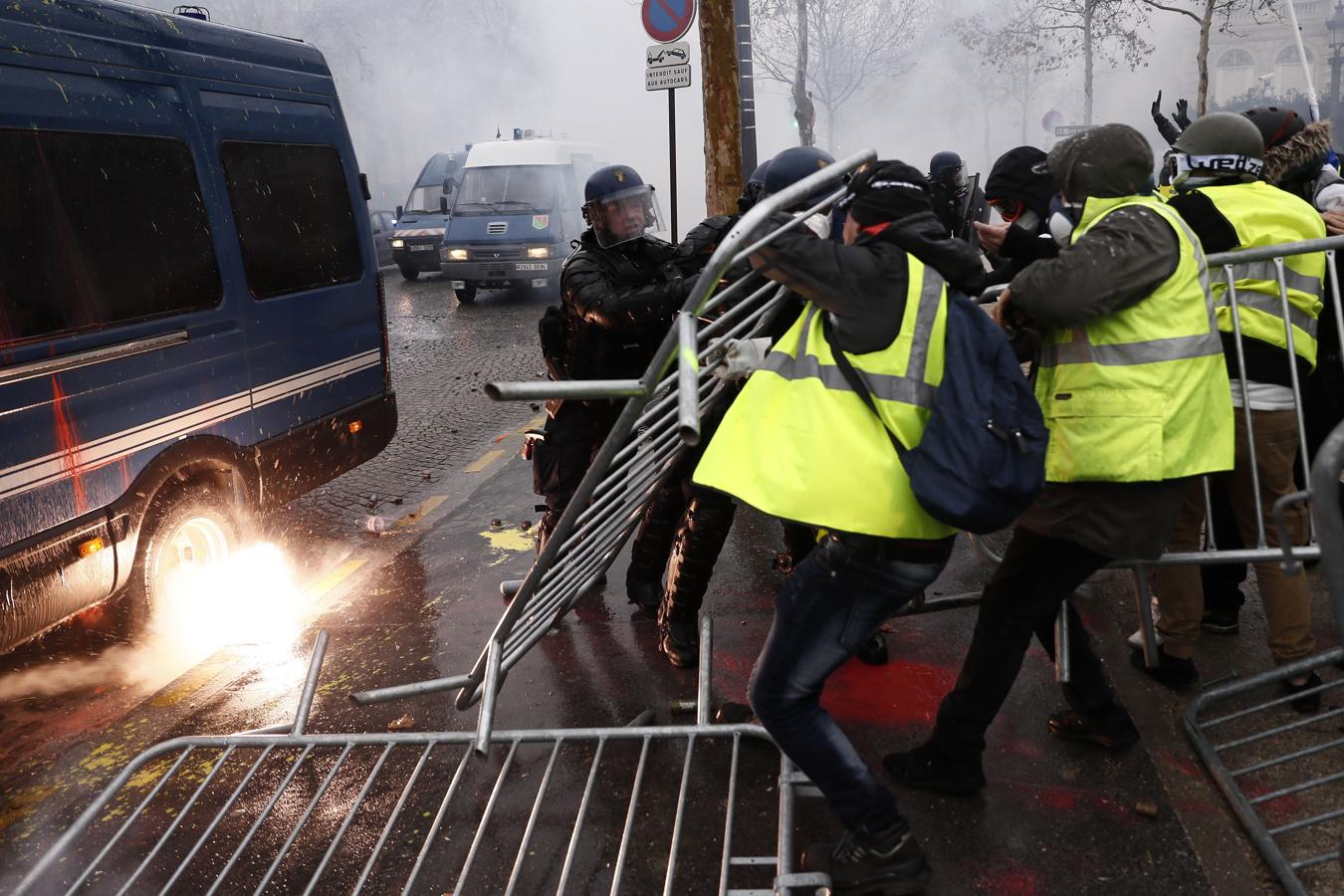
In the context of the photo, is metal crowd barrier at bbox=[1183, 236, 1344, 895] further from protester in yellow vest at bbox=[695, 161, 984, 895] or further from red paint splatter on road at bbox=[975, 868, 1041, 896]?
protester in yellow vest at bbox=[695, 161, 984, 895]

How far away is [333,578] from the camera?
224 inches

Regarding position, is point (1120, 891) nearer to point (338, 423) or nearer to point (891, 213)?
point (891, 213)

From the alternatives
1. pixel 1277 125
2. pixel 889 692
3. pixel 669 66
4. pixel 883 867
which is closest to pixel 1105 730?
pixel 889 692

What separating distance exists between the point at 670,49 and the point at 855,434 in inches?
290

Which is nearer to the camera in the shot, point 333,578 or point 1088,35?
point 333,578

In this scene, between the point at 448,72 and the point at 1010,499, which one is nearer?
the point at 1010,499

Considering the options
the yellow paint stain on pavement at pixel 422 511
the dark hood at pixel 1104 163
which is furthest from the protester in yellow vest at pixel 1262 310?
the yellow paint stain on pavement at pixel 422 511

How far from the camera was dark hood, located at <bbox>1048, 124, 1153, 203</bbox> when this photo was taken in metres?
2.92

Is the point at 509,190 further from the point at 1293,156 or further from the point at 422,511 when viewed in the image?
the point at 1293,156

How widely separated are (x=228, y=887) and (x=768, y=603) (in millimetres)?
2575

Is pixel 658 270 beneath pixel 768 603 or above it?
above

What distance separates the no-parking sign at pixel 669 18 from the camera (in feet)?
28.0

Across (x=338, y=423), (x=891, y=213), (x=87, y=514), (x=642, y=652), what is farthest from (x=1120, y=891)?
(x=338, y=423)

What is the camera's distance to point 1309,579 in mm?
4605
